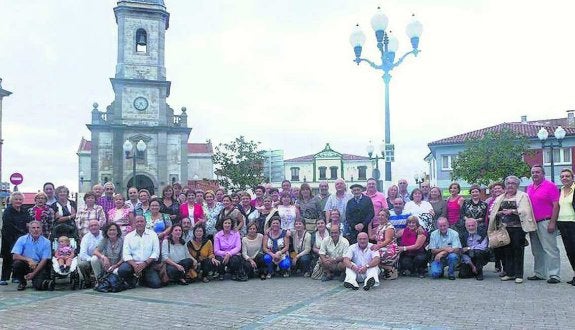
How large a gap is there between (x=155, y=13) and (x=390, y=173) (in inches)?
1342

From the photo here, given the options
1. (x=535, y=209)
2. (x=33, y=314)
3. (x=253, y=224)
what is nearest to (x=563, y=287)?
(x=535, y=209)

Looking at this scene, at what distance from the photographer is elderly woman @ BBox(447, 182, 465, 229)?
33.1ft

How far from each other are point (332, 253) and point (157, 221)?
11.1ft

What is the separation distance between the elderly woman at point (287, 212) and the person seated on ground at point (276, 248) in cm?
19

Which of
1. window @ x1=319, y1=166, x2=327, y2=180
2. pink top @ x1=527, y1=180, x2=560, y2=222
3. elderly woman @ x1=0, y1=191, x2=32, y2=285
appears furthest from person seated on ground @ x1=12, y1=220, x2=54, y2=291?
window @ x1=319, y1=166, x2=327, y2=180

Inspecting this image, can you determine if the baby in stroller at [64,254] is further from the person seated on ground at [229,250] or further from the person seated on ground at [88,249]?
the person seated on ground at [229,250]

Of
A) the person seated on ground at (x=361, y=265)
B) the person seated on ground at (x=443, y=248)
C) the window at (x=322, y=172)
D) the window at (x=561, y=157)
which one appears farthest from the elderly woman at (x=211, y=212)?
the window at (x=322, y=172)

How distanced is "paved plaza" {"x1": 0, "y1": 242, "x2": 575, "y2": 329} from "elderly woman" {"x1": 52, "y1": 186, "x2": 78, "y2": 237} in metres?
1.03

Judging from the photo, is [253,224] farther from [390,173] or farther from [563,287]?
[563,287]

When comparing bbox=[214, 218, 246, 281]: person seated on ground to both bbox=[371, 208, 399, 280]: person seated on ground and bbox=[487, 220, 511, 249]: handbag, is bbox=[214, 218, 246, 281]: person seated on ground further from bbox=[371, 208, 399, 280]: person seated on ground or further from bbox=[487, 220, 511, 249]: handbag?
bbox=[487, 220, 511, 249]: handbag

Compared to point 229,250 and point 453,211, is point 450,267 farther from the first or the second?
point 229,250

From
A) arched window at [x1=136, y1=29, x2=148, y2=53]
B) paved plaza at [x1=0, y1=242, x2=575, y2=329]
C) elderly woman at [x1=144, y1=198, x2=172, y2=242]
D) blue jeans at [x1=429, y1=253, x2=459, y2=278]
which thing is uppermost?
arched window at [x1=136, y1=29, x2=148, y2=53]

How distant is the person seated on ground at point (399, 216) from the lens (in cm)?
1005

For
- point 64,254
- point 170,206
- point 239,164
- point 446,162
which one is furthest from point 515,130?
point 64,254
